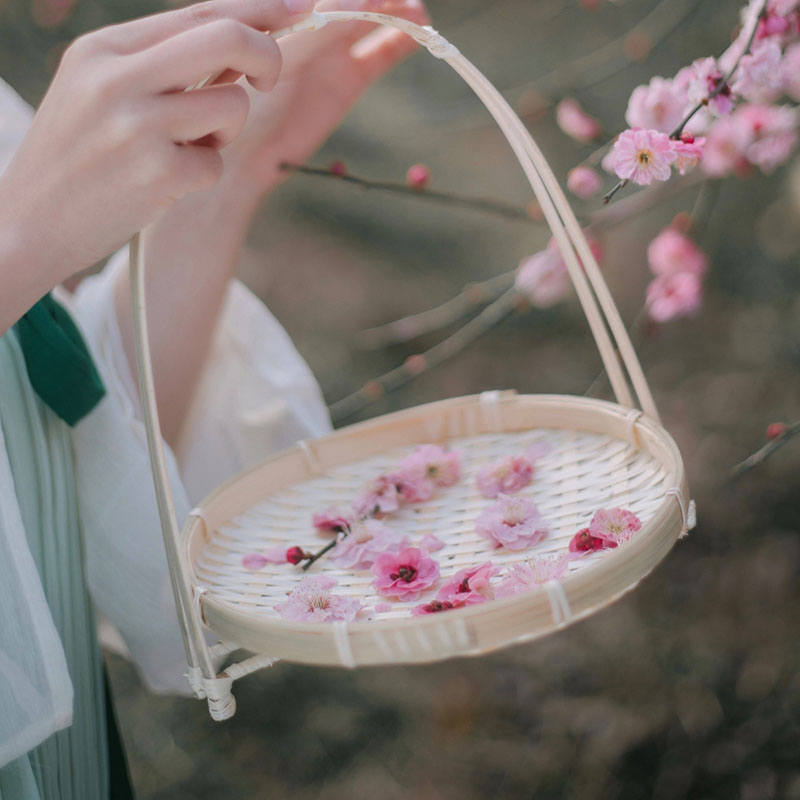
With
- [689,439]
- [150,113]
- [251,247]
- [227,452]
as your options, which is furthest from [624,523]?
[251,247]

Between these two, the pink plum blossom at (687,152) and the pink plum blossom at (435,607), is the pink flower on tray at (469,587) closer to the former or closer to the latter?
the pink plum blossom at (435,607)

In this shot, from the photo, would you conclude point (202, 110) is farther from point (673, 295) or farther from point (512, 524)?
point (673, 295)

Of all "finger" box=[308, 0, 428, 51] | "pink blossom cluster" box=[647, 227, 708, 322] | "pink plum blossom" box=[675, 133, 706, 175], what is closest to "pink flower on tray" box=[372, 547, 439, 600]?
"pink plum blossom" box=[675, 133, 706, 175]

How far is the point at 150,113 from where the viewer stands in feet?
1.62

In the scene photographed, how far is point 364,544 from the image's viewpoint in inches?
26.1

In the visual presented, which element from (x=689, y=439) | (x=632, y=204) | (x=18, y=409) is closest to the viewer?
(x=18, y=409)

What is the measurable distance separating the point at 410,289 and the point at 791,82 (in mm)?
1679

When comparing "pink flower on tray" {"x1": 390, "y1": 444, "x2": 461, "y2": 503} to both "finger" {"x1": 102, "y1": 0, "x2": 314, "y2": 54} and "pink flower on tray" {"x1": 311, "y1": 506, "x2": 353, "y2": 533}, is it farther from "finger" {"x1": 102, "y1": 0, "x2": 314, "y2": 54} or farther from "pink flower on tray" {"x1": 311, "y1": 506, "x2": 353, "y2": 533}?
"finger" {"x1": 102, "y1": 0, "x2": 314, "y2": 54}

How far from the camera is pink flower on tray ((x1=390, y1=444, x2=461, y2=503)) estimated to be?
0.73 meters

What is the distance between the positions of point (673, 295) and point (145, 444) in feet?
2.52

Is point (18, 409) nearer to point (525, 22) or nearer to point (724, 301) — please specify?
point (724, 301)

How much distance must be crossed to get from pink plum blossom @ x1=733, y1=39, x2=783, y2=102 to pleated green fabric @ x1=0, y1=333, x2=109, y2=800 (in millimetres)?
633

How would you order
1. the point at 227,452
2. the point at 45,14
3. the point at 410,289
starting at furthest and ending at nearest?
the point at 410,289, the point at 45,14, the point at 227,452

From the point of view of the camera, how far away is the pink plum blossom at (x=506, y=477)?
0.71m
